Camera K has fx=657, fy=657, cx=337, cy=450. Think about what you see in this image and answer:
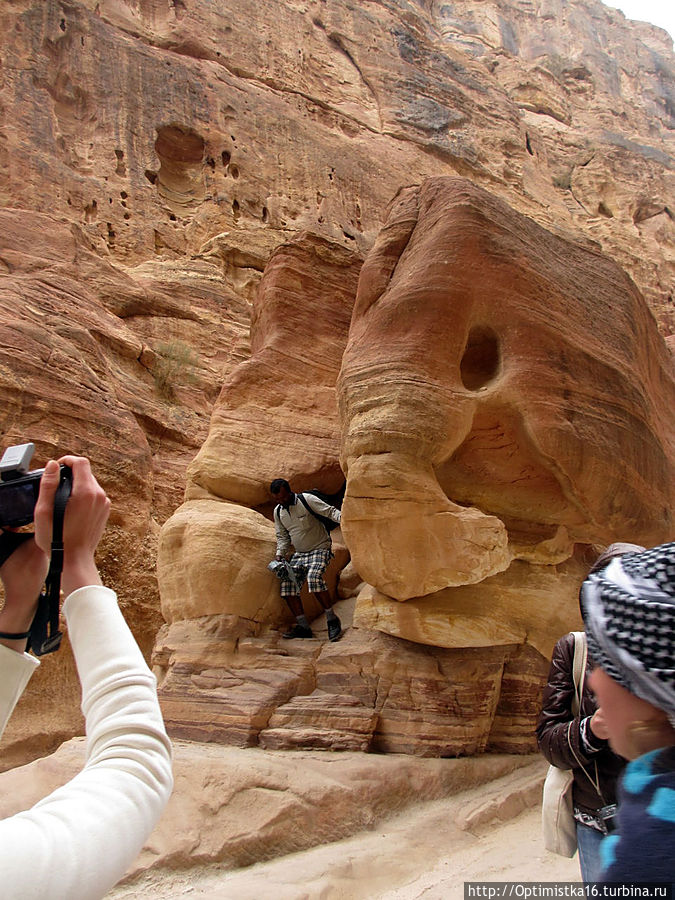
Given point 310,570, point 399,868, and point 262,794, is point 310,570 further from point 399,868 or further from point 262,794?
point 399,868

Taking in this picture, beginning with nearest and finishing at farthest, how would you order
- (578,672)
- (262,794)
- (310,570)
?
1. (578,672)
2. (262,794)
3. (310,570)

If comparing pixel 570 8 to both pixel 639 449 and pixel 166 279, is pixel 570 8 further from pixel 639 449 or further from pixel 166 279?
pixel 639 449

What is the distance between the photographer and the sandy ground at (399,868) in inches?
112

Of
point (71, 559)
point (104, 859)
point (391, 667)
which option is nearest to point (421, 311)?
point (391, 667)

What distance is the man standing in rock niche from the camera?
5.00m

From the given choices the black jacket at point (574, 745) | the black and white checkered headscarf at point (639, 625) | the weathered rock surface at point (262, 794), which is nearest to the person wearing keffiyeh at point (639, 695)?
the black and white checkered headscarf at point (639, 625)

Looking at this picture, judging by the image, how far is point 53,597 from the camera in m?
1.13

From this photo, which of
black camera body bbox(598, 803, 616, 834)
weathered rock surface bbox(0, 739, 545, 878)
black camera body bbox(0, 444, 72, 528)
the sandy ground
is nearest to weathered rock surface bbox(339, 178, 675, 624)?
weathered rock surface bbox(0, 739, 545, 878)

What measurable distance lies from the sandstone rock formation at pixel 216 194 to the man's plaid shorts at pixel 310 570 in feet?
0.62

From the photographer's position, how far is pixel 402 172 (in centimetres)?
2158

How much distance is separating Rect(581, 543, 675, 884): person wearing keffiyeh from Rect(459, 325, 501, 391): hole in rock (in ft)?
13.5

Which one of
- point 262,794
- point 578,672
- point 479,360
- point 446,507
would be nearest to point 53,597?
point 578,672

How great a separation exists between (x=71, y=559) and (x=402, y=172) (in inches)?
891

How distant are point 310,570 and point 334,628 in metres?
0.48
